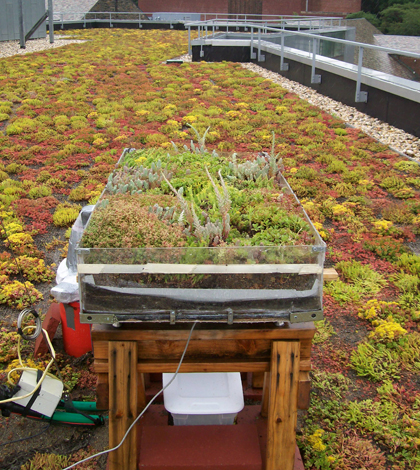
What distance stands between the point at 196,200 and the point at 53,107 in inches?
397

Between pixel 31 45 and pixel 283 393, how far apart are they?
25.7 m

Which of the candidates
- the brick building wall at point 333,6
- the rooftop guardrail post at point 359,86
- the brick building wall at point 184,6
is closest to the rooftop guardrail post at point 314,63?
the rooftop guardrail post at point 359,86

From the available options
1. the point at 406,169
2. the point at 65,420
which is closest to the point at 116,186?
the point at 65,420

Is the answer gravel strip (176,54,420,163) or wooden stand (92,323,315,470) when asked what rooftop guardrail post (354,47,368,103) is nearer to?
gravel strip (176,54,420,163)

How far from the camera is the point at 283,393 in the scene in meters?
2.69

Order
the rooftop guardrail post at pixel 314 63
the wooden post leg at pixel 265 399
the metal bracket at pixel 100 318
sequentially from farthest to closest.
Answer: the rooftop guardrail post at pixel 314 63, the wooden post leg at pixel 265 399, the metal bracket at pixel 100 318

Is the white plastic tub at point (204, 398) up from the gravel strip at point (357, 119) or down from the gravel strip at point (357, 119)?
down

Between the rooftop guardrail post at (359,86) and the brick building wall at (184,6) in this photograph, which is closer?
the rooftop guardrail post at (359,86)

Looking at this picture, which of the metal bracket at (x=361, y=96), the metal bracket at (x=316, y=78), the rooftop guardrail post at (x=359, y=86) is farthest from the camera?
the metal bracket at (x=316, y=78)

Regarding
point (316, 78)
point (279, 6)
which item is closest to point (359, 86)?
point (316, 78)

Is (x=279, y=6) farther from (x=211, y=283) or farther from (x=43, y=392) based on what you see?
(x=43, y=392)

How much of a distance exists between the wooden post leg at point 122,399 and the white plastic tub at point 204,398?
0.34 m

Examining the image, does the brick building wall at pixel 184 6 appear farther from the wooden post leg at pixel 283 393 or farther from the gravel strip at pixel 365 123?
the wooden post leg at pixel 283 393

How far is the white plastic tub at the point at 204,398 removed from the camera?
118 inches
